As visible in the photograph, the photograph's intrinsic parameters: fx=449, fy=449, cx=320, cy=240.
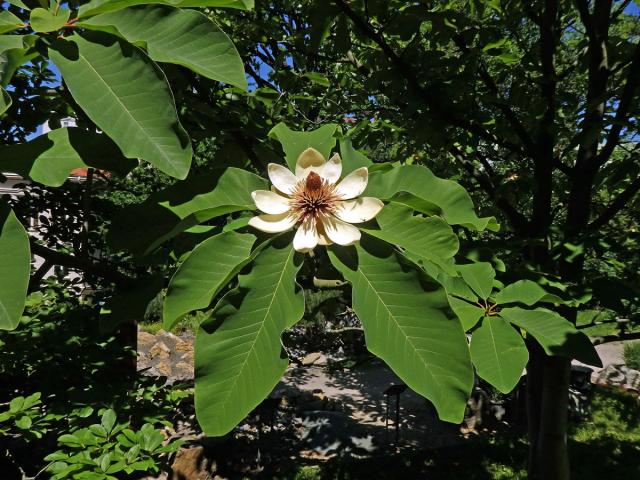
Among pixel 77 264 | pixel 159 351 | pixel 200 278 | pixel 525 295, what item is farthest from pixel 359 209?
pixel 159 351

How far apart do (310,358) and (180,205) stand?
933 centimetres

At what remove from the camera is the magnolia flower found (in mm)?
750

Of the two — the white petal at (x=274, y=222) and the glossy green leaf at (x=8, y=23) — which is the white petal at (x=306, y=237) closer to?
the white petal at (x=274, y=222)

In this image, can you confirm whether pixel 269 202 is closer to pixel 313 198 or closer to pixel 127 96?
pixel 313 198

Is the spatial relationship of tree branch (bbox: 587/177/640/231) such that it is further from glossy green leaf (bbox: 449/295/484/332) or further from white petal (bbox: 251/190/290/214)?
white petal (bbox: 251/190/290/214)

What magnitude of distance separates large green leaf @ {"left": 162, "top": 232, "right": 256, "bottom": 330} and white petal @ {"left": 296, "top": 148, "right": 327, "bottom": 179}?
0.67ft

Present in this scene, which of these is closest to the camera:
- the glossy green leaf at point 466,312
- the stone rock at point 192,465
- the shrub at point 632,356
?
the glossy green leaf at point 466,312

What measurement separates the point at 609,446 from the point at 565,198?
3692 mm

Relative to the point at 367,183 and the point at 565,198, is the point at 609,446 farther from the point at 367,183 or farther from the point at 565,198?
A: the point at 367,183

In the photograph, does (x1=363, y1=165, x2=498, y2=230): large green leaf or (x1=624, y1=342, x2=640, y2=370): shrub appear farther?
(x1=624, y1=342, x2=640, y2=370): shrub

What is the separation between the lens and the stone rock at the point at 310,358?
9.59 meters

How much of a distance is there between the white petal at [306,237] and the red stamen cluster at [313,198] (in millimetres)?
19

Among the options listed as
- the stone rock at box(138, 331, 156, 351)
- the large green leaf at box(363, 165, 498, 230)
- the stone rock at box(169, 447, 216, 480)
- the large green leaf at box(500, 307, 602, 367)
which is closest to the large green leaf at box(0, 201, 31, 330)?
the large green leaf at box(363, 165, 498, 230)

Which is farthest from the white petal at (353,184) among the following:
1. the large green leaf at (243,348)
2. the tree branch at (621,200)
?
the tree branch at (621,200)
